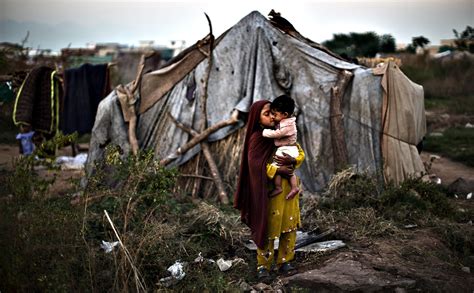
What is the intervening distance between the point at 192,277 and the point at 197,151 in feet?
10.2

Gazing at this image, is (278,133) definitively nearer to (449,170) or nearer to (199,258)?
(199,258)

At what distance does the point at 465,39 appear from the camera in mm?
21078

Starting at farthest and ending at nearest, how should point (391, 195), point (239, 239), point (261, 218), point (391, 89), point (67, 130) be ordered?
point (67, 130), point (391, 89), point (391, 195), point (239, 239), point (261, 218)

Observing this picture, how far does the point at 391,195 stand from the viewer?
5500mm

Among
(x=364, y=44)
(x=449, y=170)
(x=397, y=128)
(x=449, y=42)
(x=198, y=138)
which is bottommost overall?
(x=449, y=170)

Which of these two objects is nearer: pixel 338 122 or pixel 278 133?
pixel 278 133

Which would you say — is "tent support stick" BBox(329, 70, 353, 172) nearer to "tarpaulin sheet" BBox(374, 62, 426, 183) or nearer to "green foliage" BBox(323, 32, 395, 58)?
"tarpaulin sheet" BBox(374, 62, 426, 183)

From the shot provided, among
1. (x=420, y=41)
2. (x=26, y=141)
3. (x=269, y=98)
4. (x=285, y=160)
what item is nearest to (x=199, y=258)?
(x=285, y=160)

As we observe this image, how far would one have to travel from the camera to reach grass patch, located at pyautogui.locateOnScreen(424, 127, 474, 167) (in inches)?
357

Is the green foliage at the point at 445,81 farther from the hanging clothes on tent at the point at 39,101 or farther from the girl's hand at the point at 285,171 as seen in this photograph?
the girl's hand at the point at 285,171

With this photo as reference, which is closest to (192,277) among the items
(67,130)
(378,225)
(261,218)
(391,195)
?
(261,218)

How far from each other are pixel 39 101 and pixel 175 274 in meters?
5.86

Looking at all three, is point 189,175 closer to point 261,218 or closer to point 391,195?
point 391,195

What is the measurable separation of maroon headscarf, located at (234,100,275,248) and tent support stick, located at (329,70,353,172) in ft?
8.85
